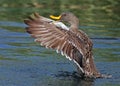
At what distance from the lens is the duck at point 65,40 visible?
417 inches

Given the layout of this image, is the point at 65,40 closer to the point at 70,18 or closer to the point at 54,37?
the point at 54,37

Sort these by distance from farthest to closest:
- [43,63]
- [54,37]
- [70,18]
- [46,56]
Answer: [46,56] < [43,63] < [70,18] < [54,37]

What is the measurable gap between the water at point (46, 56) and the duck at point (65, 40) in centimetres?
30

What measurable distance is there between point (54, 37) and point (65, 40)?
210 millimetres

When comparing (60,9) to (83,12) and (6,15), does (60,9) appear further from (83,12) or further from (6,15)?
(6,15)

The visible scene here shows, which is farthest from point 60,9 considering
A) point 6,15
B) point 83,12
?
point 6,15

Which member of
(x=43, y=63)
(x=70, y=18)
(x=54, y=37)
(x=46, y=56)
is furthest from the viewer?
(x=46, y=56)

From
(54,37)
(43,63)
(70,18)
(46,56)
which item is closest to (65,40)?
(54,37)

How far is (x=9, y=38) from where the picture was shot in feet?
48.8

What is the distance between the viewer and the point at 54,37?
422 inches

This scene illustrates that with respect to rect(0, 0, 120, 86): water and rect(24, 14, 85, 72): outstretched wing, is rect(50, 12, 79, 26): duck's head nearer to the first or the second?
rect(24, 14, 85, 72): outstretched wing

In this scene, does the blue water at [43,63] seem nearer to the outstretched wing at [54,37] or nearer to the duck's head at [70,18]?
the outstretched wing at [54,37]

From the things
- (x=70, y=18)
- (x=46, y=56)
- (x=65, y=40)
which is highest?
(x=70, y=18)

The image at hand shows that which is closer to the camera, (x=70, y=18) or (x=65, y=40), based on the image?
(x=65, y=40)
